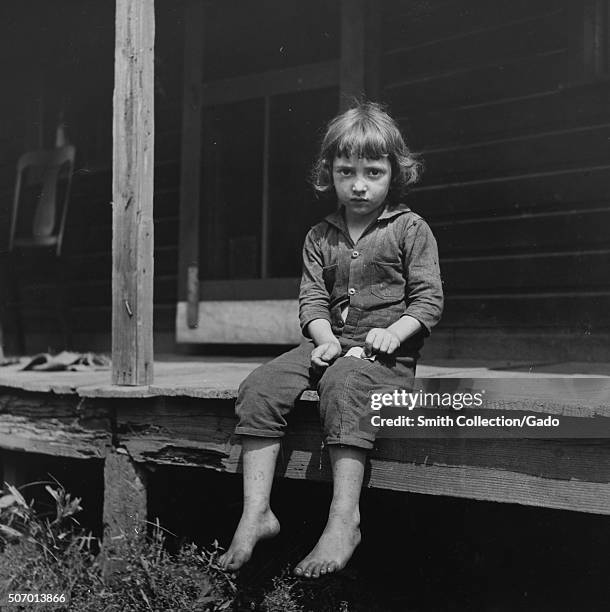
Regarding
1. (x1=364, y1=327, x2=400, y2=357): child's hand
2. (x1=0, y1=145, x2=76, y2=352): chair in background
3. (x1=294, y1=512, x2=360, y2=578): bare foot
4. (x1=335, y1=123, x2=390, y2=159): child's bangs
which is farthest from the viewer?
(x1=0, y1=145, x2=76, y2=352): chair in background

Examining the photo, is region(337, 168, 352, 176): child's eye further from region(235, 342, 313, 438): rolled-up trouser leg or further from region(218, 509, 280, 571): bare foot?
region(218, 509, 280, 571): bare foot

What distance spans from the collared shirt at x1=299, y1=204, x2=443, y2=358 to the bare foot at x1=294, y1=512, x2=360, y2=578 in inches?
22.2

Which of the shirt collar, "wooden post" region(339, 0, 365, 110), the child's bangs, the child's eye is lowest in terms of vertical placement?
the shirt collar

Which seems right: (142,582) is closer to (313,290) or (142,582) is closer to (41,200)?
(313,290)

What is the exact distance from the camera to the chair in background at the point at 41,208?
5793 millimetres

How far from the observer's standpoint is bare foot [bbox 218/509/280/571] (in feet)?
7.48

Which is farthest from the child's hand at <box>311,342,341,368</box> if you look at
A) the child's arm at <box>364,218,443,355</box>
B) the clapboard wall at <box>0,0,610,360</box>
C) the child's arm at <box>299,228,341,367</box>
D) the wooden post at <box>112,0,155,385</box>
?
the clapboard wall at <box>0,0,610,360</box>

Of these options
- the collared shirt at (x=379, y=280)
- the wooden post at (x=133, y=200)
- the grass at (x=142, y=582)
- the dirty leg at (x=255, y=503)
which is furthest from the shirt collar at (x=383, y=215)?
the grass at (x=142, y=582)

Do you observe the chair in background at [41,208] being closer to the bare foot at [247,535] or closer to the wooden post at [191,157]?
the wooden post at [191,157]

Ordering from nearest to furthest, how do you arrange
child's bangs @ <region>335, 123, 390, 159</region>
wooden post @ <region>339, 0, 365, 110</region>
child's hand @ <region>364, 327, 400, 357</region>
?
child's hand @ <region>364, 327, 400, 357</region> < child's bangs @ <region>335, 123, 390, 159</region> < wooden post @ <region>339, 0, 365, 110</region>

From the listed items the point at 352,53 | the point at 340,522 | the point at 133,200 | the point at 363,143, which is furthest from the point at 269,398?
the point at 352,53

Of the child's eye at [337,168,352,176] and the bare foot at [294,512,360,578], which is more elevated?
the child's eye at [337,168,352,176]

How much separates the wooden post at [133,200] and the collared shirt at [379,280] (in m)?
0.82

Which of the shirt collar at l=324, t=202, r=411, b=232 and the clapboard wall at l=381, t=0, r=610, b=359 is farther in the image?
the clapboard wall at l=381, t=0, r=610, b=359
